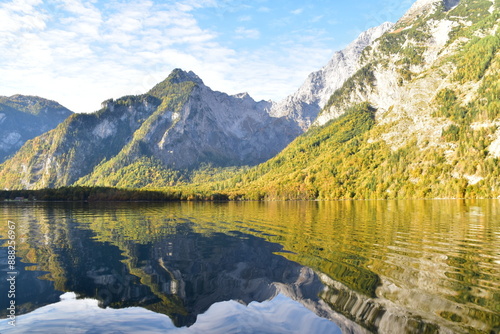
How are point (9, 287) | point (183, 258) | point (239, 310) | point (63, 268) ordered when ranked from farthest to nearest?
point (183, 258), point (63, 268), point (9, 287), point (239, 310)

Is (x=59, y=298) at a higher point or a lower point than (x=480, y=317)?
lower

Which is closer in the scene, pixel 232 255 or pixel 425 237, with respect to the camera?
pixel 232 255

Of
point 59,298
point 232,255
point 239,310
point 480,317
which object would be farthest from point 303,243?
point 59,298

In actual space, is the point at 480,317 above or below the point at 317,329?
above

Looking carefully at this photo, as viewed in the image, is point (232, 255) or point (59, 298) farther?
point (232, 255)

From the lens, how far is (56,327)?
1399 centimetres

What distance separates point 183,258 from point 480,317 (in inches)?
829

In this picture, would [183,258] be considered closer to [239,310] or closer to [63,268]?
[63,268]

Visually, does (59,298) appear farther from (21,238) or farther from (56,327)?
(21,238)

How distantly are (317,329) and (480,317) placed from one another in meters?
6.84

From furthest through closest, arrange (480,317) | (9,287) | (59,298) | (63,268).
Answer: (63,268), (9,287), (59,298), (480,317)

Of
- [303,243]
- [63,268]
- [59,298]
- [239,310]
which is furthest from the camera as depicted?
[303,243]

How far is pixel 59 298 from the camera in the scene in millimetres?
17594

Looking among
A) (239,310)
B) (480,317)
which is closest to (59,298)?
(239,310)
